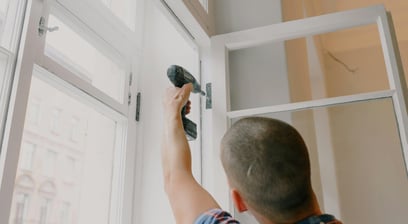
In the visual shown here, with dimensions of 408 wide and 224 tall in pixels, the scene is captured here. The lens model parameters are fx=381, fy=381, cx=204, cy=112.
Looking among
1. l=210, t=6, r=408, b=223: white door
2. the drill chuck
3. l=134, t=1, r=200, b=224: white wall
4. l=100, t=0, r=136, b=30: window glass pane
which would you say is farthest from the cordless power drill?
l=100, t=0, r=136, b=30: window glass pane

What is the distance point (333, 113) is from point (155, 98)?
866mm

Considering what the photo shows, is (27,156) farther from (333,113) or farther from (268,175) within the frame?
(333,113)

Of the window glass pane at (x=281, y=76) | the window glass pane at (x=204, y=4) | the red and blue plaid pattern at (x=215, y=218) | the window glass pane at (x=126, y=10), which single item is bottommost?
the red and blue plaid pattern at (x=215, y=218)

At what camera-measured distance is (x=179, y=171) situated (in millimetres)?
1120

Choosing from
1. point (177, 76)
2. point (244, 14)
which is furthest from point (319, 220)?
point (244, 14)

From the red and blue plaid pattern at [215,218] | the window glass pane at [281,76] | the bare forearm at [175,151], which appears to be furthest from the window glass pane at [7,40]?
the window glass pane at [281,76]

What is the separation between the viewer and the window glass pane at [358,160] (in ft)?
5.14

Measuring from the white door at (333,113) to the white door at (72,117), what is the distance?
44cm

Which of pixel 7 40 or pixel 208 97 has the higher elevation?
pixel 208 97

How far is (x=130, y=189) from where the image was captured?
5.73 ft

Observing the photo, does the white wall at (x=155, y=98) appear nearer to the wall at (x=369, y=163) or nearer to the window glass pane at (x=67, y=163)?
the window glass pane at (x=67, y=163)

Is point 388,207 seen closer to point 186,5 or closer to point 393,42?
point 393,42

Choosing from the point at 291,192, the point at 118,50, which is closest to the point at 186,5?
the point at 118,50

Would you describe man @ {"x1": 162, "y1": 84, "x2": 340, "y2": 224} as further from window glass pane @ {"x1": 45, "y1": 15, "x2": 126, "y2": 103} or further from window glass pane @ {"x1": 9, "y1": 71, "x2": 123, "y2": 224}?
window glass pane @ {"x1": 45, "y1": 15, "x2": 126, "y2": 103}
